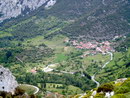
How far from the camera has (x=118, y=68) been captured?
149m

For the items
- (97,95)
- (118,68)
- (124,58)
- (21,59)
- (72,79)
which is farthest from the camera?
(21,59)

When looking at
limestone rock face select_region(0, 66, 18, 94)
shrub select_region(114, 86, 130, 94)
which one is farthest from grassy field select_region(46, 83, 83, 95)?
shrub select_region(114, 86, 130, 94)

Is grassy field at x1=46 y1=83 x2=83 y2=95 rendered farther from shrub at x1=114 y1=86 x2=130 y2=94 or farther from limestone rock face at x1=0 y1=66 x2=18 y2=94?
shrub at x1=114 y1=86 x2=130 y2=94

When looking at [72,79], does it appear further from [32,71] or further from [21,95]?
[21,95]

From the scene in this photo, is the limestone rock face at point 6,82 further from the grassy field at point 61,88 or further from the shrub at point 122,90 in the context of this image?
the grassy field at point 61,88

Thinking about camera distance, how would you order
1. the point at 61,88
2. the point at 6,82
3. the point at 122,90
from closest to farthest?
1. the point at 122,90
2. the point at 6,82
3. the point at 61,88

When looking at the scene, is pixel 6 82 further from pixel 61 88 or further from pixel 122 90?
pixel 61 88

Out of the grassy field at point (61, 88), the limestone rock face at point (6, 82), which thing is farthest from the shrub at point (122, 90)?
the grassy field at point (61, 88)

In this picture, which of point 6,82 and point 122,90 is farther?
point 6,82

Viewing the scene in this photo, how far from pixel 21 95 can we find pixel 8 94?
7.71ft

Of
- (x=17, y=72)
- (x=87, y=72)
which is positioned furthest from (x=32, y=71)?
(x=87, y=72)

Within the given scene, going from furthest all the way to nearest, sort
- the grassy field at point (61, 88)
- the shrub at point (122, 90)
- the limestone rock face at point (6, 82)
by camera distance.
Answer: the grassy field at point (61, 88)
the limestone rock face at point (6, 82)
the shrub at point (122, 90)

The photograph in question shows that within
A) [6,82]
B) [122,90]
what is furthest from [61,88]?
[122,90]

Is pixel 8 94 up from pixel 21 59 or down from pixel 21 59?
up
